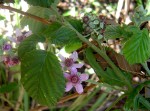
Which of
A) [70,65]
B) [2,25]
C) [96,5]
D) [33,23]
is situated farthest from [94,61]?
[96,5]

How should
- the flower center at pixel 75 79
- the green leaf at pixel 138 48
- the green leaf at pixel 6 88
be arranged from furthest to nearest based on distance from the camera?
the green leaf at pixel 6 88 → the flower center at pixel 75 79 → the green leaf at pixel 138 48

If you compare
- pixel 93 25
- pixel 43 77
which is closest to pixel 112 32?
pixel 93 25

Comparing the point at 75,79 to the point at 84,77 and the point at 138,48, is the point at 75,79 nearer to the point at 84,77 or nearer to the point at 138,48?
the point at 84,77

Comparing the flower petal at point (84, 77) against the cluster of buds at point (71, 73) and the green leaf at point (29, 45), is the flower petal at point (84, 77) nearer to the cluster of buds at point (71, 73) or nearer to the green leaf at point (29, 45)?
the cluster of buds at point (71, 73)

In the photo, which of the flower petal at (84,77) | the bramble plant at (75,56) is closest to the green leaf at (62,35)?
the bramble plant at (75,56)

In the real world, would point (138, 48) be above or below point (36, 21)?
below

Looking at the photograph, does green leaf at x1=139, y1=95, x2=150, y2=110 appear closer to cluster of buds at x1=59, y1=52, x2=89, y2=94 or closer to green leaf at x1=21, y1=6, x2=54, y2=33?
cluster of buds at x1=59, y1=52, x2=89, y2=94
